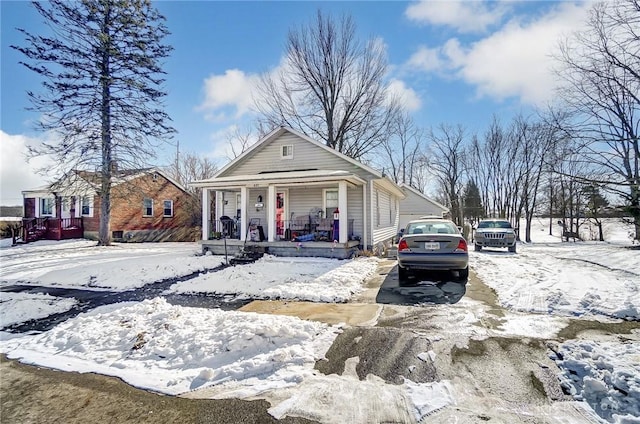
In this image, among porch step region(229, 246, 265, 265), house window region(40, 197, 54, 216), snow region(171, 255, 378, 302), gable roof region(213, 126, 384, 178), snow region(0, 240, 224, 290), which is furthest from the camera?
house window region(40, 197, 54, 216)

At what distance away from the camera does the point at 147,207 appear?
2333cm

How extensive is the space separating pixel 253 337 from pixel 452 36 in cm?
1202

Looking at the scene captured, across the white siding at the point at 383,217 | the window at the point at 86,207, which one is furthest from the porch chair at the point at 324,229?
the window at the point at 86,207

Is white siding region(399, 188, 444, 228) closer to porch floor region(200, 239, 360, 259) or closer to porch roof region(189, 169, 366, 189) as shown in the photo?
porch roof region(189, 169, 366, 189)

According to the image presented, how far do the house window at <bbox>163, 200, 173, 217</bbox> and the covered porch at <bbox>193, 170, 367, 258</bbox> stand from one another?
11462 millimetres

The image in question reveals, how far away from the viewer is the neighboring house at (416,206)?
29.0 metres

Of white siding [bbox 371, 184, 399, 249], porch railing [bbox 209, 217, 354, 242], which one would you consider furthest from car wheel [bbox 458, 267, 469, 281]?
white siding [bbox 371, 184, 399, 249]

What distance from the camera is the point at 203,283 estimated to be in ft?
25.9

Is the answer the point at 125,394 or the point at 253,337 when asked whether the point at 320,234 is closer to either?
the point at 253,337

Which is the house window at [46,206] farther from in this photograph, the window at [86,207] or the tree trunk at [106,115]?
the tree trunk at [106,115]

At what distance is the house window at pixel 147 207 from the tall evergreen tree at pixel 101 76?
5.76 m

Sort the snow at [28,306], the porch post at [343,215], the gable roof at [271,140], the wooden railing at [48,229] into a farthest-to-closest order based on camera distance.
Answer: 1. the wooden railing at [48,229]
2. the gable roof at [271,140]
3. the porch post at [343,215]
4. the snow at [28,306]

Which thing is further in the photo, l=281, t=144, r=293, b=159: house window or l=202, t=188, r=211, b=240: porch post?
l=281, t=144, r=293, b=159: house window

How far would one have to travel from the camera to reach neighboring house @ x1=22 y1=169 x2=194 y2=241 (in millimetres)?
17686
